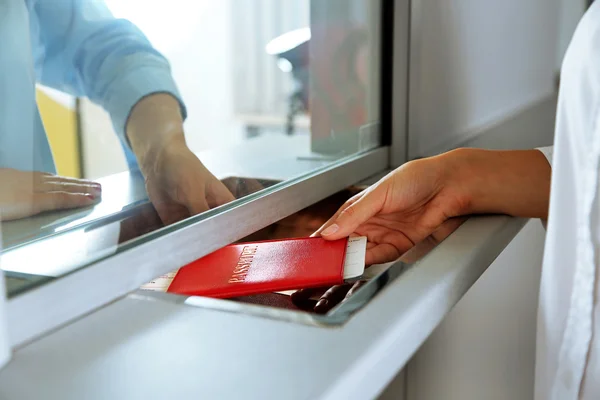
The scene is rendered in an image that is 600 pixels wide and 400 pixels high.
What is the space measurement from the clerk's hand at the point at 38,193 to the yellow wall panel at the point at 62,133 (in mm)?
11

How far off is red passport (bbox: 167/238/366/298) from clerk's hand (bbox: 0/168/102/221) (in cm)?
11

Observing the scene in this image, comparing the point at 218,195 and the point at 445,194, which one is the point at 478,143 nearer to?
the point at 445,194

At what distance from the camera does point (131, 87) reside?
629 mm

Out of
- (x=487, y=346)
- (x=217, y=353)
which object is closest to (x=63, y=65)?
(x=217, y=353)

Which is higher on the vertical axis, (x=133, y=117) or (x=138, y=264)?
(x=133, y=117)

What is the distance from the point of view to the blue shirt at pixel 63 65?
0.48m

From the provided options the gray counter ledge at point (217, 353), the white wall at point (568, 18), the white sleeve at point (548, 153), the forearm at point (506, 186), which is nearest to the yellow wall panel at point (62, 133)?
the gray counter ledge at point (217, 353)

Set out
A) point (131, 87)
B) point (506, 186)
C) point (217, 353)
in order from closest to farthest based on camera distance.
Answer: point (217, 353) → point (131, 87) → point (506, 186)

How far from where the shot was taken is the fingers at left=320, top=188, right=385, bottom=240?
2.27 feet

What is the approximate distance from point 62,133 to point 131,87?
12 centimetres

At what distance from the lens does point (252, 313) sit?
0.49 meters

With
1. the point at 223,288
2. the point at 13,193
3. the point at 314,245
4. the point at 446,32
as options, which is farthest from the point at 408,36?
the point at 13,193

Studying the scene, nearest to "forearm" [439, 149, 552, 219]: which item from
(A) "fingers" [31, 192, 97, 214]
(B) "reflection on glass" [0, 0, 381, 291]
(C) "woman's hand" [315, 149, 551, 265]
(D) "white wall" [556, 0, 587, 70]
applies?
(C) "woman's hand" [315, 149, 551, 265]

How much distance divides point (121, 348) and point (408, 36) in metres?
0.78
